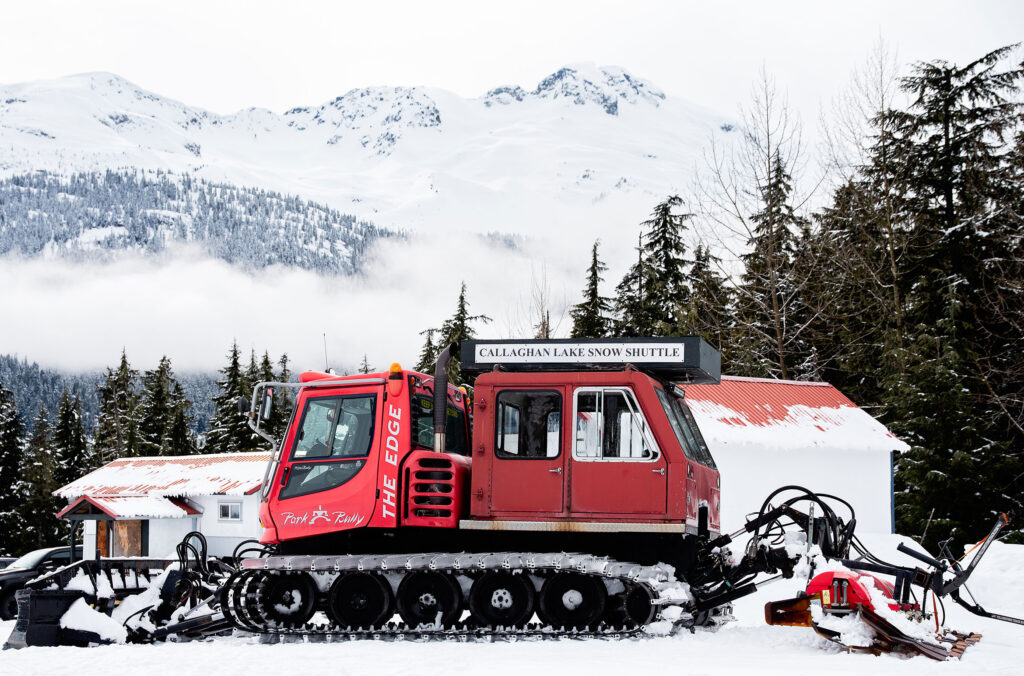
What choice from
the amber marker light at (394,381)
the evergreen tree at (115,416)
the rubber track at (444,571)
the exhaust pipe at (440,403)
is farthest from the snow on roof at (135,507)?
the exhaust pipe at (440,403)

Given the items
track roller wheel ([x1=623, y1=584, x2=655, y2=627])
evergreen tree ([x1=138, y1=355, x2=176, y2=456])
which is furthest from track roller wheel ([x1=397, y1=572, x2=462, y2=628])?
evergreen tree ([x1=138, y1=355, x2=176, y2=456])

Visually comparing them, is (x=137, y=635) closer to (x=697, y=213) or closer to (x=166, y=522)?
(x=697, y=213)

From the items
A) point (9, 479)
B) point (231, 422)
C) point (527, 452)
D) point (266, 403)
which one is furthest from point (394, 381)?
point (231, 422)

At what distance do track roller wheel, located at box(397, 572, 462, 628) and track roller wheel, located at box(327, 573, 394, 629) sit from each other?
18 cm

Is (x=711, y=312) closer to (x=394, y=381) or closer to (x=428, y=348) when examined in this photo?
(x=428, y=348)

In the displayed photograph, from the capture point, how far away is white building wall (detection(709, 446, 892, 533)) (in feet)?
82.8

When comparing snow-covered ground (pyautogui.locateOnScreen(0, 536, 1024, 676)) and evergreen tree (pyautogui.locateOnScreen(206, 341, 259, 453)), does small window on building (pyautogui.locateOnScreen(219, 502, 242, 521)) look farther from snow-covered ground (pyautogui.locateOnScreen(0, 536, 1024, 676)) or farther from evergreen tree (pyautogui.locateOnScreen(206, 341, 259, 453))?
snow-covered ground (pyautogui.locateOnScreen(0, 536, 1024, 676))

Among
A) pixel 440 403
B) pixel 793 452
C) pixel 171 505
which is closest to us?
pixel 440 403

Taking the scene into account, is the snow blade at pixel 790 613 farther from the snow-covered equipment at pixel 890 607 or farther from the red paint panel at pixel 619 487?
the red paint panel at pixel 619 487

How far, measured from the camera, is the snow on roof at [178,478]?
4234cm

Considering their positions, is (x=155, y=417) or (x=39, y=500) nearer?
(x=39, y=500)

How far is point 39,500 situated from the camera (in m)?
59.2

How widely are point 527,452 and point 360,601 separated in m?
2.34

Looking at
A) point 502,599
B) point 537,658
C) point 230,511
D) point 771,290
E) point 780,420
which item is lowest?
point 230,511
